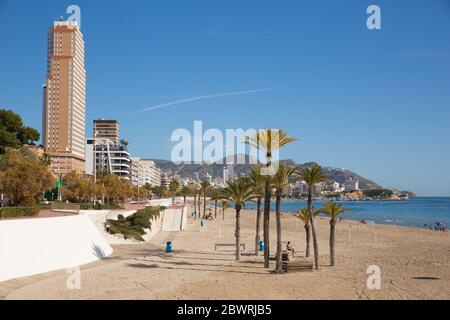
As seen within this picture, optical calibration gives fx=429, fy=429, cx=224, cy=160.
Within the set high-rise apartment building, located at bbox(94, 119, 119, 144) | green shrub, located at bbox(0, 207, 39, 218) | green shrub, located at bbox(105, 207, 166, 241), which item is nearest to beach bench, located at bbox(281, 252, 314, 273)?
green shrub, located at bbox(0, 207, 39, 218)

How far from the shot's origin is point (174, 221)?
6250cm

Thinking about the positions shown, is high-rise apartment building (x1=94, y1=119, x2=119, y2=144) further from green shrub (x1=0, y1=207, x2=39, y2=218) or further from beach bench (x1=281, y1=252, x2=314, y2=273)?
beach bench (x1=281, y1=252, x2=314, y2=273)

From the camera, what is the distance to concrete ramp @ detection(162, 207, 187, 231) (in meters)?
58.2

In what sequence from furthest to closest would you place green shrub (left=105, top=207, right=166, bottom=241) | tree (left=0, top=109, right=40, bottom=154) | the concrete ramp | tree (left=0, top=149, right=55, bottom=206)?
the concrete ramp
tree (left=0, top=109, right=40, bottom=154)
green shrub (left=105, top=207, right=166, bottom=241)
tree (left=0, top=149, right=55, bottom=206)

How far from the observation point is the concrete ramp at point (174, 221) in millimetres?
58234

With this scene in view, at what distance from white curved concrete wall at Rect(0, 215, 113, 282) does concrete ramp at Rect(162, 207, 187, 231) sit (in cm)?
3178

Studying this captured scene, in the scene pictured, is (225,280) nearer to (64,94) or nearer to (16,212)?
(16,212)

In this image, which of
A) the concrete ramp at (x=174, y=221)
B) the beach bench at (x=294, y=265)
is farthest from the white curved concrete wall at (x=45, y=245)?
the concrete ramp at (x=174, y=221)

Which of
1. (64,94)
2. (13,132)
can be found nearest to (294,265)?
(13,132)

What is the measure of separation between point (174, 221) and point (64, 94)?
3843 inches

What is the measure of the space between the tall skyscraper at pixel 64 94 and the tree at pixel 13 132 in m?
85.9

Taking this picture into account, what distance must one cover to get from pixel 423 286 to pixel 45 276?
17579 millimetres

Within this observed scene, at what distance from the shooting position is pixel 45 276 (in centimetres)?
1977
